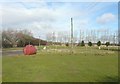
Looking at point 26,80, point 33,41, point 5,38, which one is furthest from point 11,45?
point 26,80

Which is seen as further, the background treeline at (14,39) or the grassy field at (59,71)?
the background treeline at (14,39)

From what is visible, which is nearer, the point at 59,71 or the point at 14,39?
the point at 59,71

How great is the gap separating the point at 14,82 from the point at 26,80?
2.12 ft

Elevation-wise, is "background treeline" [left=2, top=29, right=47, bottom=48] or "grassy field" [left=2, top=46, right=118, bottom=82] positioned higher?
"background treeline" [left=2, top=29, right=47, bottom=48]

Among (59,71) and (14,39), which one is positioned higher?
(14,39)

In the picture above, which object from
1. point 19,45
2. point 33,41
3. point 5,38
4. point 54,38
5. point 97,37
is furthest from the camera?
point 54,38

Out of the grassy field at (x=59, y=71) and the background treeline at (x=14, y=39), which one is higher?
the background treeline at (x=14, y=39)

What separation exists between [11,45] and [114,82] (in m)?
61.2

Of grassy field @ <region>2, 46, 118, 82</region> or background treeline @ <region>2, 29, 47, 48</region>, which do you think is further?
A: background treeline @ <region>2, 29, 47, 48</region>

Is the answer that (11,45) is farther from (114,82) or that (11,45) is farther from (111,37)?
(114,82)

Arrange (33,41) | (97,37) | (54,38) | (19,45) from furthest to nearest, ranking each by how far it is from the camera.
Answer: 1. (54,38)
2. (33,41)
3. (97,37)
4. (19,45)

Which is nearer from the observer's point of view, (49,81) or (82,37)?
(49,81)

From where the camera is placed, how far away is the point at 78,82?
9.16 metres

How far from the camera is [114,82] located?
9289 millimetres
